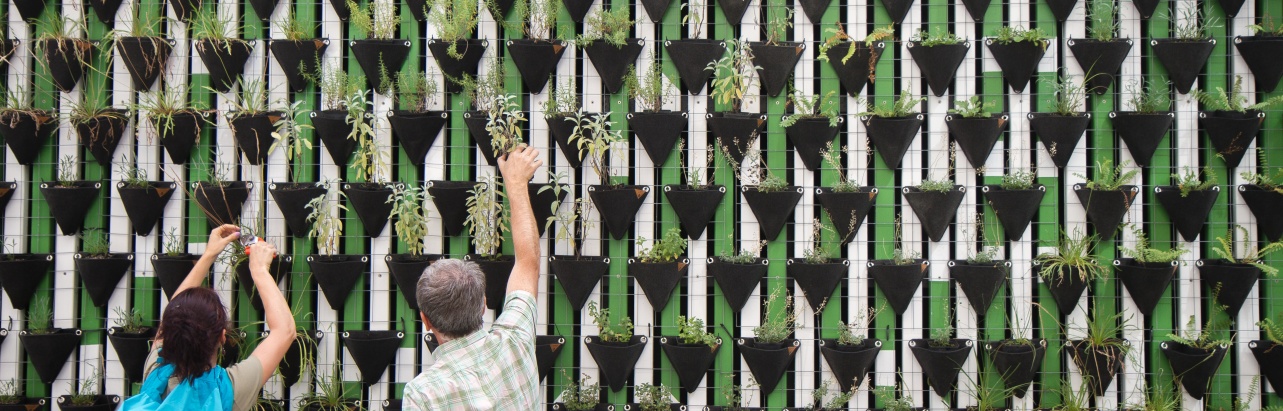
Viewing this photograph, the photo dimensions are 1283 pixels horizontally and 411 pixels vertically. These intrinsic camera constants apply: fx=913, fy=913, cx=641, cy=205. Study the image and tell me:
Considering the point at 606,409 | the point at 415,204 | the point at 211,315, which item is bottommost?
the point at 606,409

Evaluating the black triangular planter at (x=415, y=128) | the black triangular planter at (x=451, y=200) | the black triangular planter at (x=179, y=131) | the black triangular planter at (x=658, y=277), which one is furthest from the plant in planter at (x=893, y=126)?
the black triangular planter at (x=179, y=131)

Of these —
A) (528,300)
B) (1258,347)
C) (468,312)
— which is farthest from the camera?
(1258,347)

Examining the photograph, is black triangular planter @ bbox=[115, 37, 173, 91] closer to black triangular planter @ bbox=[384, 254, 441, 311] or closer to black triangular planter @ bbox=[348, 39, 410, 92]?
black triangular planter @ bbox=[348, 39, 410, 92]

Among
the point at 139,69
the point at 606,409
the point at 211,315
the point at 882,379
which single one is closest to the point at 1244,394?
the point at 882,379

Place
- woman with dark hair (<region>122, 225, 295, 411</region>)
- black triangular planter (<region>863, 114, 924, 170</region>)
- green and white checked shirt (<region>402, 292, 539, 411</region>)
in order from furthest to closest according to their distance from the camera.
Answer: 1. black triangular planter (<region>863, 114, 924, 170</region>)
2. woman with dark hair (<region>122, 225, 295, 411</region>)
3. green and white checked shirt (<region>402, 292, 539, 411</region>)

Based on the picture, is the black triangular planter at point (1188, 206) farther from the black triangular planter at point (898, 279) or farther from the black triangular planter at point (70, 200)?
the black triangular planter at point (70, 200)

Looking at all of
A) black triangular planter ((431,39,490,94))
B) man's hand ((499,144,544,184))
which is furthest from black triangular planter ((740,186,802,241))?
black triangular planter ((431,39,490,94))

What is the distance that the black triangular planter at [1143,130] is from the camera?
4383 mm

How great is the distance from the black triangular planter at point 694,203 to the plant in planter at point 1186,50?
2232 mm

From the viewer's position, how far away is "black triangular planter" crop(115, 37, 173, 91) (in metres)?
4.52

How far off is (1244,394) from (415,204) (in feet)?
13.6

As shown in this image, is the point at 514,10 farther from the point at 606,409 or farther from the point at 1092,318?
the point at 1092,318

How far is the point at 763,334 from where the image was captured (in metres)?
4.41

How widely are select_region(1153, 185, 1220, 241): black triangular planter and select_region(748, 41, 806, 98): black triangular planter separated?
188 cm
